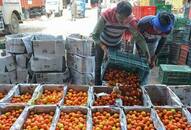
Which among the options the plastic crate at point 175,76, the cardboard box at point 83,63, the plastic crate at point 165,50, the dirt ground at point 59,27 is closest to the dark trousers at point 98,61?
the cardboard box at point 83,63

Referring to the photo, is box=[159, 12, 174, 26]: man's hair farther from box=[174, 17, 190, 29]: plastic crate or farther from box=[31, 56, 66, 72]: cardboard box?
box=[174, 17, 190, 29]: plastic crate

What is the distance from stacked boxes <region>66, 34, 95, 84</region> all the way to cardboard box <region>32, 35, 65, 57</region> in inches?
7.7

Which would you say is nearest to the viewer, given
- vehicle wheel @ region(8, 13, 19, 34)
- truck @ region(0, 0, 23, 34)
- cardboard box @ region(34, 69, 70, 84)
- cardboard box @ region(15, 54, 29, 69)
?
cardboard box @ region(34, 69, 70, 84)

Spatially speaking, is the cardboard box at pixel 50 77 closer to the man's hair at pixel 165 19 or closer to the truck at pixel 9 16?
the man's hair at pixel 165 19

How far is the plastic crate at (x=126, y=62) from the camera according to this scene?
4.29m

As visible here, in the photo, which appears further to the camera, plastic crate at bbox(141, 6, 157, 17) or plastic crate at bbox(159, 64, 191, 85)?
plastic crate at bbox(141, 6, 157, 17)

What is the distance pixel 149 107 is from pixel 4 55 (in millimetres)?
3508

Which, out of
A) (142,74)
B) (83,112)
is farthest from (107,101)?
(142,74)

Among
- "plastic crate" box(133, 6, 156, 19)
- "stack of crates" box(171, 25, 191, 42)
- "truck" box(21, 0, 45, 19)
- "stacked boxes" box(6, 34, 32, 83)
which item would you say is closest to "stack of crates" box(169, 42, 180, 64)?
"stack of crates" box(171, 25, 191, 42)

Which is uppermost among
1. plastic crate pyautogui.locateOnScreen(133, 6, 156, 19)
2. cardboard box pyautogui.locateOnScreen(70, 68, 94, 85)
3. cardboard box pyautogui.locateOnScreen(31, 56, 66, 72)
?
plastic crate pyautogui.locateOnScreen(133, 6, 156, 19)

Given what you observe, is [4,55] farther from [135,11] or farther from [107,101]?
[135,11]

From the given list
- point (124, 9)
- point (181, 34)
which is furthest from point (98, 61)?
point (181, 34)

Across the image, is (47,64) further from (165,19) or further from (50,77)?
(165,19)

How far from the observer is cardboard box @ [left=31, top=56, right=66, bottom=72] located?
18.7ft
